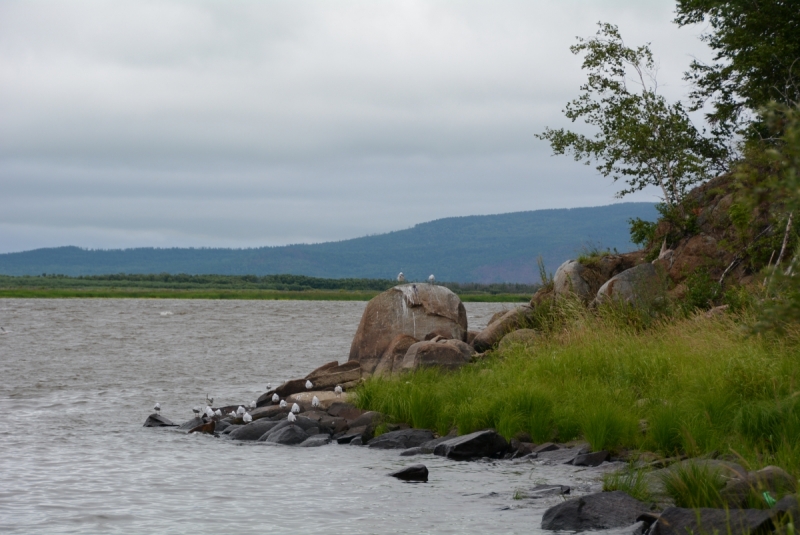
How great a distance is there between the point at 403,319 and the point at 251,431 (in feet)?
24.0

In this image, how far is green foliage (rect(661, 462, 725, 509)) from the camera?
27.9ft

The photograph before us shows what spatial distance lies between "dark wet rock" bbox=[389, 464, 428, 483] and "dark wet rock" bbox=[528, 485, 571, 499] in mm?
1738

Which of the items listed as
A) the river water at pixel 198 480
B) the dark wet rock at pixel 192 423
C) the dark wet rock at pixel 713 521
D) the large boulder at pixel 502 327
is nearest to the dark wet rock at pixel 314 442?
the river water at pixel 198 480

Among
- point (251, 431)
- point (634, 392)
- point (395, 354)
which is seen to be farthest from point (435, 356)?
point (634, 392)

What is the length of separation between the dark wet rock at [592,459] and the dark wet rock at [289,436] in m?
5.47

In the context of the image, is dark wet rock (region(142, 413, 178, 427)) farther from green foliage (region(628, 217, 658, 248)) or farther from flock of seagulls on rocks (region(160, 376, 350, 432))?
green foliage (region(628, 217, 658, 248))

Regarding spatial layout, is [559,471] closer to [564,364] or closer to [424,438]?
[424,438]

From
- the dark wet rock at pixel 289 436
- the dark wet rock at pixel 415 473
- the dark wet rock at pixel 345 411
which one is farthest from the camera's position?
the dark wet rock at pixel 345 411

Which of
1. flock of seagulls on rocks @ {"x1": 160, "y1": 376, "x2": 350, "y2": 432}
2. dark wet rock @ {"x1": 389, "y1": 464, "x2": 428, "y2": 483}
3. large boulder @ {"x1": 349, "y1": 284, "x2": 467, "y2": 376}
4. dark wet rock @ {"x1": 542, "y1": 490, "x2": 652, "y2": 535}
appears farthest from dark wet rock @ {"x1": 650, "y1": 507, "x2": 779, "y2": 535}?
large boulder @ {"x1": 349, "y1": 284, "x2": 467, "y2": 376}

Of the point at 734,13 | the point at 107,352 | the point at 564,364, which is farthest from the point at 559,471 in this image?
the point at 107,352

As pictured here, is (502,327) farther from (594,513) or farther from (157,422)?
(594,513)

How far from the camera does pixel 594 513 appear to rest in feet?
29.6

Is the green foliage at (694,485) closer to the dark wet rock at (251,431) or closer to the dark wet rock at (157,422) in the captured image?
the dark wet rock at (251,431)

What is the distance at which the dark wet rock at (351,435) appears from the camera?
15713 millimetres
